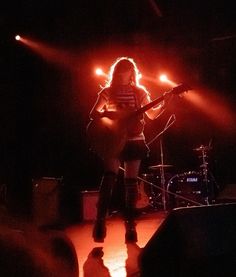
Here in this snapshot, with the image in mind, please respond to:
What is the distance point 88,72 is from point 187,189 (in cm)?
321

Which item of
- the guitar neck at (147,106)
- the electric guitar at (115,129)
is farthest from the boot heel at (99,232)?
the guitar neck at (147,106)

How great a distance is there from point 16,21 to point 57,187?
378 centimetres

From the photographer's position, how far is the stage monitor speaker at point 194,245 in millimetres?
1815

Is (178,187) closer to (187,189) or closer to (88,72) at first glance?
(187,189)

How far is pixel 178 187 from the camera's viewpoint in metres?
8.73

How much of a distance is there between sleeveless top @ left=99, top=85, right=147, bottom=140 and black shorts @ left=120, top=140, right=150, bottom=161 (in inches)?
2.0

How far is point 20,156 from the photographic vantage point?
7.98m

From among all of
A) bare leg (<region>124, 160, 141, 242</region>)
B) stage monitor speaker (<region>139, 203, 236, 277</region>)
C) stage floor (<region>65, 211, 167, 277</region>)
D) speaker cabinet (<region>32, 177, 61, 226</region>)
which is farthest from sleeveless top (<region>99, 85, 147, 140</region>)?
speaker cabinet (<region>32, 177, 61, 226</region>)

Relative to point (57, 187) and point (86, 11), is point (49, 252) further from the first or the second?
point (86, 11)

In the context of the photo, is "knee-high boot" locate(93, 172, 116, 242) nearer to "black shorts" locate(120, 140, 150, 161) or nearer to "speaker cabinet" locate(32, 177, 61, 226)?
"black shorts" locate(120, 140, 150, 161)

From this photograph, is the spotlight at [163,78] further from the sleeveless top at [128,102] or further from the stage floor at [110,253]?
the sleeveless top at [128,102]

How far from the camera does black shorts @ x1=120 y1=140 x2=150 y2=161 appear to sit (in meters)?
3.94

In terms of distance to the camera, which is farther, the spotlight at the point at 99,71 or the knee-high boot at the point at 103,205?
the spotlight at the point at 99,71

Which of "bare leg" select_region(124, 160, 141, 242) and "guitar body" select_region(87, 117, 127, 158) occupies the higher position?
"guitar body" select_region(87, 117, 127, 158)
